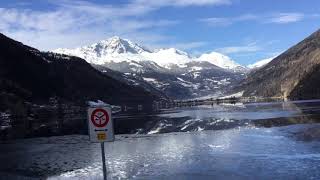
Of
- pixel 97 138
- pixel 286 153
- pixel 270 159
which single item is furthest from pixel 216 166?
pixel 97 138

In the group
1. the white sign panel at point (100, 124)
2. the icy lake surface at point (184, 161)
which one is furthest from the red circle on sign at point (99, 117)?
the icy lake surface at point (184, 161)

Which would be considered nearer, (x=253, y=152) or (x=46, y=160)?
(x=253, y=152)

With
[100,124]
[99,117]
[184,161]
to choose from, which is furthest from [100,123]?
[184,161]

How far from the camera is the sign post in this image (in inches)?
804

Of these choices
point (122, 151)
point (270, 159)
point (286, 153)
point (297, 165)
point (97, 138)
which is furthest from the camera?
point (122, 151)

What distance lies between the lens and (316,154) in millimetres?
49906

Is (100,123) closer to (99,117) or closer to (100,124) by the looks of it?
(100,124)

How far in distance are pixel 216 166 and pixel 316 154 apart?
10387mm

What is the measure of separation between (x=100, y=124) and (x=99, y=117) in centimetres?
27

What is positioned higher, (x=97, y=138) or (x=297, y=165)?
(x=97, y=138)

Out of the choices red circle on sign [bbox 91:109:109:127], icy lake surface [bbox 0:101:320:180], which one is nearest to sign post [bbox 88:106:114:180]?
red circle on sign [bbox 91:109:109:127]

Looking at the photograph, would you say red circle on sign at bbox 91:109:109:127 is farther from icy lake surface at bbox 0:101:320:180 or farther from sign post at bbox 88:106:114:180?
icy lake surface at bbox 0:101:320:180

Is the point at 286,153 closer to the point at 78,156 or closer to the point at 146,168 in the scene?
the point at 146,168

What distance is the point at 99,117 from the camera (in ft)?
67.3
